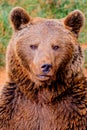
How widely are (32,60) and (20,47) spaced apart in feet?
0.72

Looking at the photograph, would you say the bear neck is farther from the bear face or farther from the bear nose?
the bear nose

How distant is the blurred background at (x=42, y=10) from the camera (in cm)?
1192

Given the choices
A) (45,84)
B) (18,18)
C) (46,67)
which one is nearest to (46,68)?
(46,67)

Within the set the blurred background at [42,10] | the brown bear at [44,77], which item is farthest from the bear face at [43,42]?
the blurred background at [42,10]

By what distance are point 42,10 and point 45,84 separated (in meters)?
5.00

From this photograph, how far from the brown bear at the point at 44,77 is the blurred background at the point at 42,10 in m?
3.83

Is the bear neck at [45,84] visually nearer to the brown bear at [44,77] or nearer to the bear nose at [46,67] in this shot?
the brown bear at [44,77]

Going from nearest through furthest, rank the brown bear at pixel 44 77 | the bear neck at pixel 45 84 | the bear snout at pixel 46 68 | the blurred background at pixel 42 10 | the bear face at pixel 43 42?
the bear snout at pixel 46 68, the bear face at pixel 43 42, the brown bear at pixel 44 77, the bear neck at pixel 45 84, the blurred background at pixel 42 10

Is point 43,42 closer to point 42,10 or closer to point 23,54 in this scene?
point 23,54

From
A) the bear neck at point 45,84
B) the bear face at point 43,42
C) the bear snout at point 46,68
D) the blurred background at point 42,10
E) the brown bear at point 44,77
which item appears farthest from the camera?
the blurred background at point 42,10

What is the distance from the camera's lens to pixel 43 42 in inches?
299

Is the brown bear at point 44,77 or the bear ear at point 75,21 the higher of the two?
the bear ear at point 75,21

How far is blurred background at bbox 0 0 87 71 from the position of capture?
11.9 meters

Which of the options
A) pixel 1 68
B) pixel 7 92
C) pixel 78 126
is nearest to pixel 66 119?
pixel 78 126
